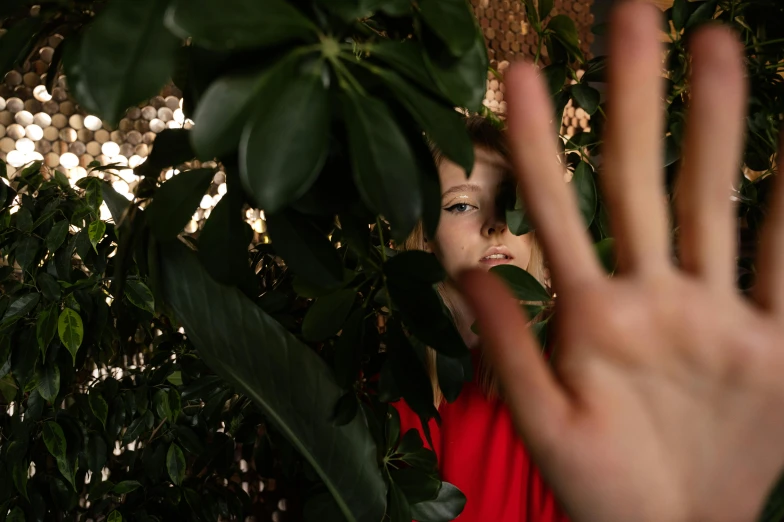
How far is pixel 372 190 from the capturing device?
30 centimetres

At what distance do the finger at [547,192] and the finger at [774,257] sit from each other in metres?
0.09

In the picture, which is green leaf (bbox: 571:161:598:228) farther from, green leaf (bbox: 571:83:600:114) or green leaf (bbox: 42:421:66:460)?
green leaf (bbox: 42:421:66:460)

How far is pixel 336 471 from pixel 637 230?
0.32 m

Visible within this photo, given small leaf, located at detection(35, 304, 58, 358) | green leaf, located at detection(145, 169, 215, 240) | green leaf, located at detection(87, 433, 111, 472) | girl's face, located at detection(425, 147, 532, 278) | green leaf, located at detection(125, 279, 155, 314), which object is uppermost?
green leaf, located at detection(145, 169, 215, 240)

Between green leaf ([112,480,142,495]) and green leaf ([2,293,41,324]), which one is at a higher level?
green leaf ([2,293,41,324])

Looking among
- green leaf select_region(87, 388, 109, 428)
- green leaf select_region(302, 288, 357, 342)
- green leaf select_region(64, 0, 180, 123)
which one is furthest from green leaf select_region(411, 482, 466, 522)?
green leaf select_region(87, 388, 109, 428)

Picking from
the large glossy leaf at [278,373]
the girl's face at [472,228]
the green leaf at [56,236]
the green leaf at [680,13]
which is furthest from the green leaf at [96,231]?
the green leaf at [680,13]

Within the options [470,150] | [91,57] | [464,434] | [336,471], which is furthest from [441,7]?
[464,434]

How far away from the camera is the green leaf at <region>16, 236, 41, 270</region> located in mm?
1112

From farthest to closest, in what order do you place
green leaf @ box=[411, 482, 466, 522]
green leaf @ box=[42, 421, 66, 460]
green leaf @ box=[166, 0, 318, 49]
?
green leaf @ box=[42, 421, 66, 460] < green leaf @ box=[411, 482, 466, 522] < green leaf @ box=[166, 0, 318, 49]

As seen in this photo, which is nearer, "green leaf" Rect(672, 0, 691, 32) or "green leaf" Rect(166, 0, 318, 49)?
"green leaf" Rect(166, 0, 318, 49)

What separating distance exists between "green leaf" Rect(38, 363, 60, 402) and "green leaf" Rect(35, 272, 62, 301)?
13 cm

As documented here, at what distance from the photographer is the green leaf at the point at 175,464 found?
48.0 inches

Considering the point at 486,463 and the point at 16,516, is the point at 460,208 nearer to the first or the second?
the point at 486,463
